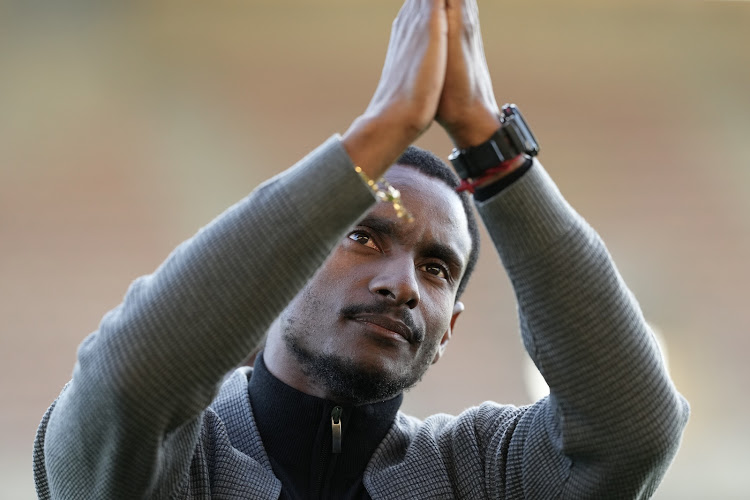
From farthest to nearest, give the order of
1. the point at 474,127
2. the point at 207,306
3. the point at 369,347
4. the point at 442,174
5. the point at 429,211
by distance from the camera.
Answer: the point at 442,174, the point at 429,211, the point at 369,347, the point at 474,127, the point at 207,306

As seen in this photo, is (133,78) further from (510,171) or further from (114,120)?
(510,171)

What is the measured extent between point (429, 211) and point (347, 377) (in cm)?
31

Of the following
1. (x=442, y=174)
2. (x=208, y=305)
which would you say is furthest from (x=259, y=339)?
(x=442, y=174)

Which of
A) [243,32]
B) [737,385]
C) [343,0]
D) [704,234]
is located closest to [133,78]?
[243,32]

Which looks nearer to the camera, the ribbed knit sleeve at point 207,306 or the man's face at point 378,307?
the ribbed knit sleeve at point 207,306

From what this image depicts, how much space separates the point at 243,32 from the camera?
13.8 feet

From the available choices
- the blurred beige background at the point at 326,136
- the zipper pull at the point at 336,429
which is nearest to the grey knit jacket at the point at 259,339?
the zipper pull at the point at 336,429

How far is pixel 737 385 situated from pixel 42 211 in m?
3.00

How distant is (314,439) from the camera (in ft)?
4.73

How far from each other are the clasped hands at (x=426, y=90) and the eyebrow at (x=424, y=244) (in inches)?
11.9

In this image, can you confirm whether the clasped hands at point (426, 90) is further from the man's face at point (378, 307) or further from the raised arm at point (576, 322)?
the man's face at point (378, 307)

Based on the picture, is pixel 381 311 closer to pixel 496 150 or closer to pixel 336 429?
pixel 336 429

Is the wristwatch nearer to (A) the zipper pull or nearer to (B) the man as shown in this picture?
(B) the man

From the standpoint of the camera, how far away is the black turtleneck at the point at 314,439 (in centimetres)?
141
